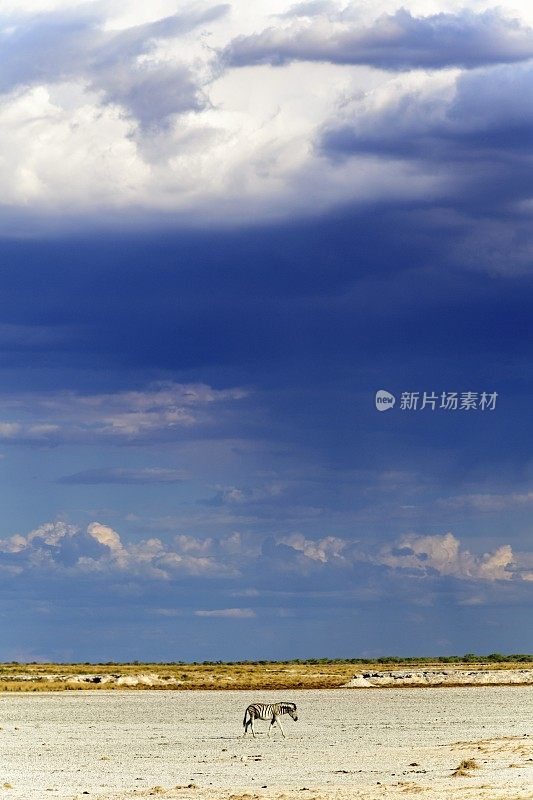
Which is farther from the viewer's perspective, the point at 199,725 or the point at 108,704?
the point at 108,704

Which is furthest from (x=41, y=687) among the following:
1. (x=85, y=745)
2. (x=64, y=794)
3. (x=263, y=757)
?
(x=64, y=794)

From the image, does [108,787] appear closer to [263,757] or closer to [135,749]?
[263,757]

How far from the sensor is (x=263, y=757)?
116 feet

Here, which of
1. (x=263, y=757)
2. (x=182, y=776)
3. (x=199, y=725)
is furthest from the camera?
A: (x=199, y=725)

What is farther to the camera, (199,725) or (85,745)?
(199,725)

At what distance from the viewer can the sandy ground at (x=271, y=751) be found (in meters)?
27.0

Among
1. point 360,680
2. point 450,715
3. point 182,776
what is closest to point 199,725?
point 450,715

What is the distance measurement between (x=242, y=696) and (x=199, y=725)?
2787cm

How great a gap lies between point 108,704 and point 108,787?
43333 mm

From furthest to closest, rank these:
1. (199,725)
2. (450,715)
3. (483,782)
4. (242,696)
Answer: (242,696)
(450,715)
(199,725)
(483,782)

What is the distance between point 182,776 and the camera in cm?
3091

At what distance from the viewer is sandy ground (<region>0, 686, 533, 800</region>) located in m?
27.0

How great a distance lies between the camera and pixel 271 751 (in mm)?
37031

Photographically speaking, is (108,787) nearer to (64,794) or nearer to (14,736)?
(64,794)
